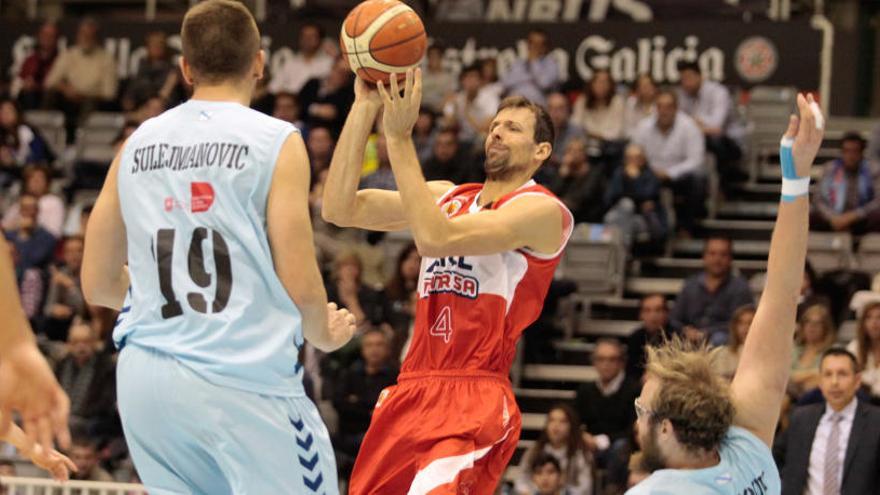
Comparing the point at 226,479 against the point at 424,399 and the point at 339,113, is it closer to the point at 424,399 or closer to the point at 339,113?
the point at 424,399

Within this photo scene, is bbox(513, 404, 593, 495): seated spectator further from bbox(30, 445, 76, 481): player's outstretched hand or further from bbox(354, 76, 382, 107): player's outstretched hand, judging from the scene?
bbox(30, 445, 76, 481): player's outstretched hand

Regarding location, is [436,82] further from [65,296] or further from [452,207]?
[452,207]

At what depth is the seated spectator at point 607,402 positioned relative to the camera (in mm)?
11752

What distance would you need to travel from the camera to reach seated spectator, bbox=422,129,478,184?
15.2 meters

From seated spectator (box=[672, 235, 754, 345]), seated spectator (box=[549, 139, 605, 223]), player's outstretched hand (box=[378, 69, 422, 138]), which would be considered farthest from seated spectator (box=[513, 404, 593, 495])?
player's outstretched hand (box=[378, 69, 422, 138])

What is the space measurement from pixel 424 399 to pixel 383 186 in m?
8.84

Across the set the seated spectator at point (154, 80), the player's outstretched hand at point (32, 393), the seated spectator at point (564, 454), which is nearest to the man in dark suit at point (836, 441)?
the seated spectator at point (564, 454)

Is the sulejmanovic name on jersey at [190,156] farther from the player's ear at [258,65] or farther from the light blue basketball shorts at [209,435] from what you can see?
the light blue basketball shorts at [209,435]

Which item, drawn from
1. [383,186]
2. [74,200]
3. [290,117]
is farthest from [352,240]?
[74,200]

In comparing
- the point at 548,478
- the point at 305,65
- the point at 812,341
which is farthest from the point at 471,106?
the point at 548,478

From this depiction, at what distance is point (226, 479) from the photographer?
4883 mm

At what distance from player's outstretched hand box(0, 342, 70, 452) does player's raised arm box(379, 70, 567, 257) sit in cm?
268

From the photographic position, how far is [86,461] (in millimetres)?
11930

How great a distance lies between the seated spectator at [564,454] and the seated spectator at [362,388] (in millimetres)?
1446
